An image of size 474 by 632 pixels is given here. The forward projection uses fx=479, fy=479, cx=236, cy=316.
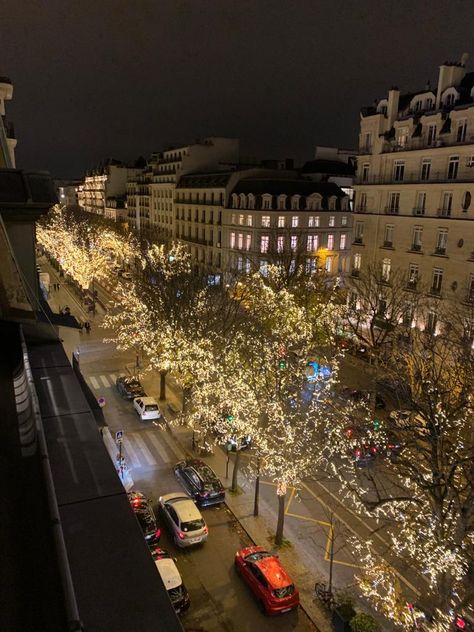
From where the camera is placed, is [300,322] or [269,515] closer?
[269,515]

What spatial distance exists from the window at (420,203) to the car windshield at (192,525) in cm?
2589

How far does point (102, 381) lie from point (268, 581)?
21.6 m

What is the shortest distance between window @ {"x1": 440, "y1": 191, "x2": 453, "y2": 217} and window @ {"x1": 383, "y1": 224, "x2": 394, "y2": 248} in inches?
190

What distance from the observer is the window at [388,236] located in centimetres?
3650

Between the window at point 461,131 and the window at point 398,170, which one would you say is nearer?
the window at point 461,131

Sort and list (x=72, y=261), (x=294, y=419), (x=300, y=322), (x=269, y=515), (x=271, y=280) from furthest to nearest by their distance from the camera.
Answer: (x=72, y=261) < (x=271, y=280) < (x=300, y=322) < (x=269, y=515) < (x=294, y=419)

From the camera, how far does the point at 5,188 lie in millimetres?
6922

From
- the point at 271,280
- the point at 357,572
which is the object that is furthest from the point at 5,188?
the point at 271,280

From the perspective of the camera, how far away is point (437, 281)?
32.6 meters

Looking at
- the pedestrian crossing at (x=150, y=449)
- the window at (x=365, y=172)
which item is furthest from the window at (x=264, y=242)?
the pedestrian crossing at (x=150, y=449)

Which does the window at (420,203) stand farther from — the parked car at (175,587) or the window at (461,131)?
the parked car at (175,587)

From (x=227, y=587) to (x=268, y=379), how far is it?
7.61 meters

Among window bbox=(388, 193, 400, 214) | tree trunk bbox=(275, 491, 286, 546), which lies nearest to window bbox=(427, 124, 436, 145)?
window bbox=(388, 193, 400, 214)

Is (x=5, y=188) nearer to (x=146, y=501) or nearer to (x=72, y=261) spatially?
(x=146, y=501)
